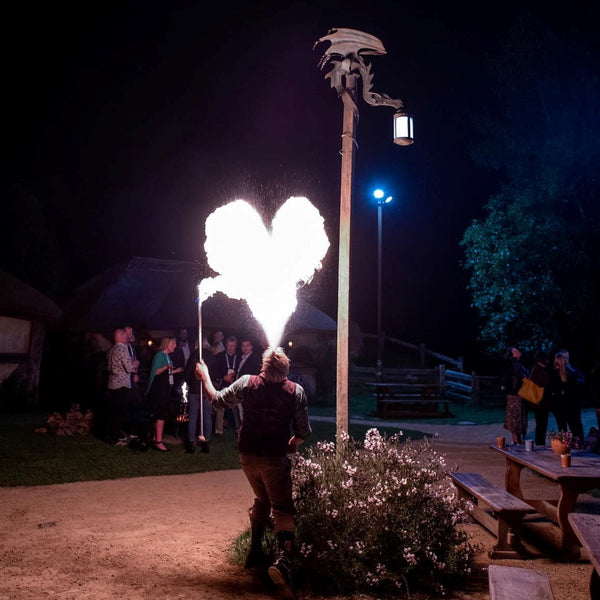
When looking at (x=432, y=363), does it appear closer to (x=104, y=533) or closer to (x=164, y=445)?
(x=164, y=445)

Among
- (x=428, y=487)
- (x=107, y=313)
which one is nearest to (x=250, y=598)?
(x=428, y=487)

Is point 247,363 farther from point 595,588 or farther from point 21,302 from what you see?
point 595,588

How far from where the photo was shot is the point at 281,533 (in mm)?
5098

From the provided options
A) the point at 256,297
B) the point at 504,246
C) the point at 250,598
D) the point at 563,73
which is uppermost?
the point at 563,73

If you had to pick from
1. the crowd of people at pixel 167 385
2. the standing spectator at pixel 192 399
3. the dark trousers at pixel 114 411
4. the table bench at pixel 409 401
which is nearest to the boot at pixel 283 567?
the crowd of people at pixel 167 385

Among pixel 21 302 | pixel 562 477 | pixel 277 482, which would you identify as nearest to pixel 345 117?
pixel 277 482

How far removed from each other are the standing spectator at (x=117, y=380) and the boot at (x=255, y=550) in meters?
6.67

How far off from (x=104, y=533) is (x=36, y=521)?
92 centimetres

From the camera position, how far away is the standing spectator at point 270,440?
17.1 ft

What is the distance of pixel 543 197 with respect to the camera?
20.6m

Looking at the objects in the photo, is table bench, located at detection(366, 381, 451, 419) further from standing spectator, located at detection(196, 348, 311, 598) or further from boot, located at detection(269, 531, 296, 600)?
boot, located at detection(269, 531, 296, 600)

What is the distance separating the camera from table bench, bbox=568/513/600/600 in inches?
170

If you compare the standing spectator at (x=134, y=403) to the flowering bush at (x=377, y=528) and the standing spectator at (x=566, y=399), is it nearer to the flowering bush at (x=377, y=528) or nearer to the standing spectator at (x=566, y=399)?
the flowering bush at (x=377, y=528)

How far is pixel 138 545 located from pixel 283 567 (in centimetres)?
185
